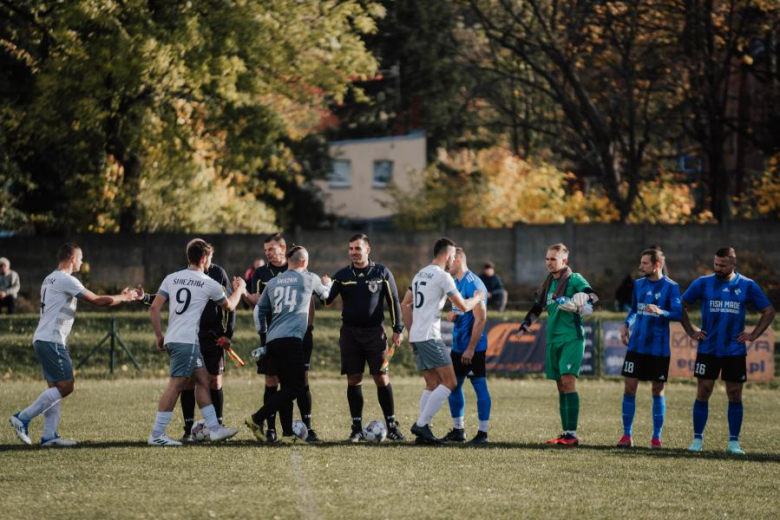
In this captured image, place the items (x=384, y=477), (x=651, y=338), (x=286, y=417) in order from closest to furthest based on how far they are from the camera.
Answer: (x=384, y=477) → (x=286, y=417) → (x=651, y=338)

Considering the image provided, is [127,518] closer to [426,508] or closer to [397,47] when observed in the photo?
[426,508]

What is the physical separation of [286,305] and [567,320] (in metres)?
A: 3.19

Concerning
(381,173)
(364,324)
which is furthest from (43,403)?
(381,173)

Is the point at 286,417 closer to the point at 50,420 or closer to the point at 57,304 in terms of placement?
the point at 50,420

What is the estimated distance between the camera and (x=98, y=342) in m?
25.3

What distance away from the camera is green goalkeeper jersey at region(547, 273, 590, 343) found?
13.0m

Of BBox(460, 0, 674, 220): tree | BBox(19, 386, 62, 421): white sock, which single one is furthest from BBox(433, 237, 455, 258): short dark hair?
BBox(460, 0, 674, 220): tree

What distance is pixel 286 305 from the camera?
12.5 metres

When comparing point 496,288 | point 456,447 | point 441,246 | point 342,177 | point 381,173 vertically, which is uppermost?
point 381,173

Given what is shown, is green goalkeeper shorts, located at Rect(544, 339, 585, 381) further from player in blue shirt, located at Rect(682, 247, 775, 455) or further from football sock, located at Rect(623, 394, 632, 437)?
player in blue shirt, located at Rect(682, 247, 775, 455)

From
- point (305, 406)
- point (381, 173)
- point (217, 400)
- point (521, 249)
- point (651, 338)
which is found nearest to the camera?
point (305, 406)

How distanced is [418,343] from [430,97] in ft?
148

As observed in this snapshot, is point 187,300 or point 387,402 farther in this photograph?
point 387,402

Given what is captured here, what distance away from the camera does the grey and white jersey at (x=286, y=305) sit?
494 inches
